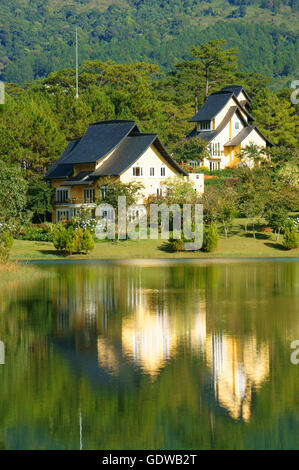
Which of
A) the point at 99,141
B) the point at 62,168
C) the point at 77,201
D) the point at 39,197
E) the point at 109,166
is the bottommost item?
the point at 77,201

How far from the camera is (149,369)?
17766mm

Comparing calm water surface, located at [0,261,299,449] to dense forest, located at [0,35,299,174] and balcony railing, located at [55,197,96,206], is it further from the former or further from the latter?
dense forest, located at [0,35,299,174]

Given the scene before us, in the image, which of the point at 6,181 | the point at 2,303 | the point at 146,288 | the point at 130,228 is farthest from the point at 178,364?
the point at 130,228

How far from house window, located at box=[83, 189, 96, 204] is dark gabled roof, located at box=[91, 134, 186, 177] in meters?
1.97

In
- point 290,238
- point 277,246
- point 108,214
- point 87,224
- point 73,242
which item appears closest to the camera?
point 73,242

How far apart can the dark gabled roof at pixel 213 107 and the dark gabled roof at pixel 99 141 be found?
2732 centimetres

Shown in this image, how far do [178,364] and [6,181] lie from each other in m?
26.5

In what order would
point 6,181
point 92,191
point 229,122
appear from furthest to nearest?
point 229,122 → point 92,191 → point 6,181

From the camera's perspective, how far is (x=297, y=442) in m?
12.9

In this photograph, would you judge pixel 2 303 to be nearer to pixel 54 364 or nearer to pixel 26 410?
pixel 54 364

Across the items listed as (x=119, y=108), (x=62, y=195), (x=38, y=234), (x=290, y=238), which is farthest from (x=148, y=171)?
(x=119, y=108)

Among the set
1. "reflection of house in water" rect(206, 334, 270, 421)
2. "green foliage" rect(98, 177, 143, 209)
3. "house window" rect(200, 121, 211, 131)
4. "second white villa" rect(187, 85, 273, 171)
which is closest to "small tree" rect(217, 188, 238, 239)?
"green foliage" rect(98, 177, 143, 209)

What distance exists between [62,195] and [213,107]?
110ft

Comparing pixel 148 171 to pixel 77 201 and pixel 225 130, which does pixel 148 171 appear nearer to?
pixel 77 201
